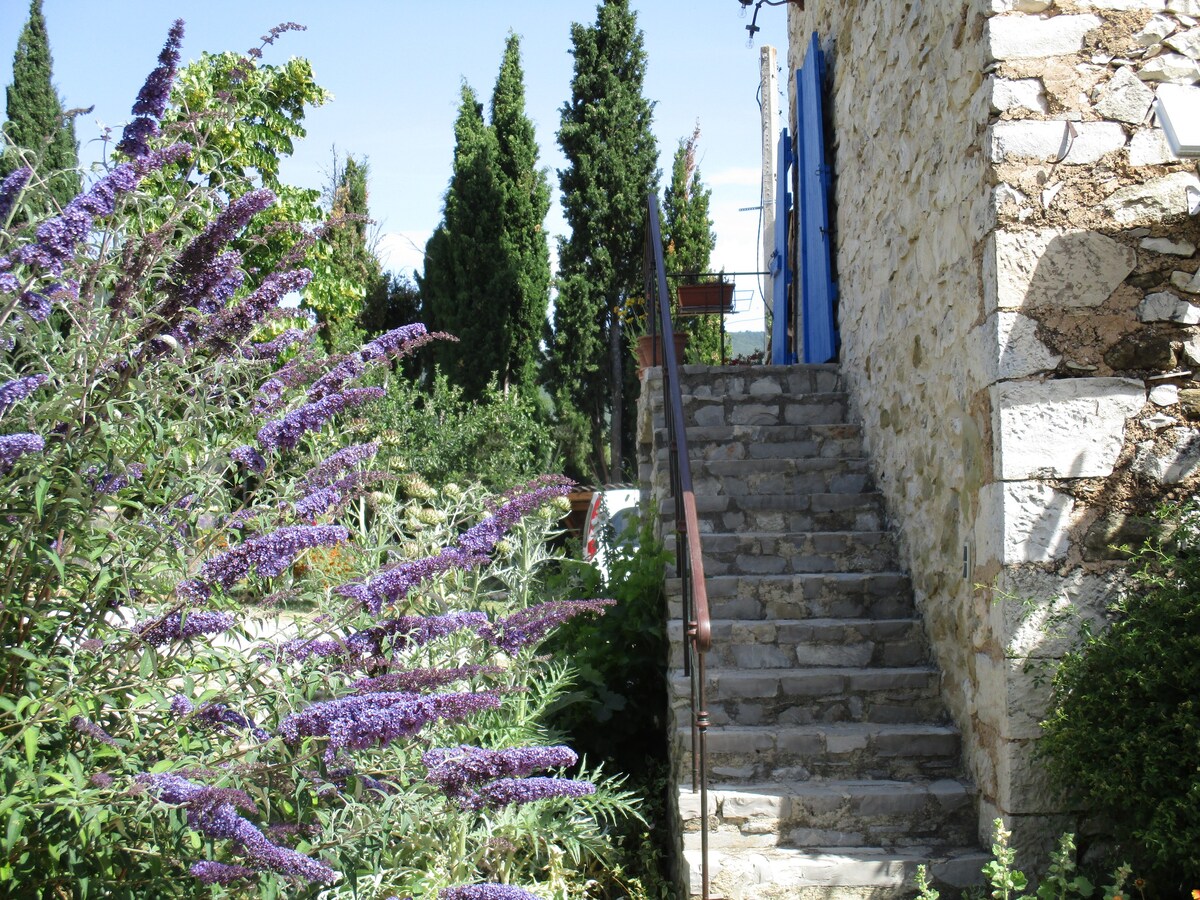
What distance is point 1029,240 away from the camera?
3.41 meters

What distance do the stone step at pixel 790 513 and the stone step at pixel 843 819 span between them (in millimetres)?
1554

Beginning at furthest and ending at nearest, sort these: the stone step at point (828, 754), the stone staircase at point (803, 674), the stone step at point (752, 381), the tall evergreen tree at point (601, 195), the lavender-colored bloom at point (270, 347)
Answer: the tall evergreen tree at point (601, 195) < the stone step at point (752, 381) < the stone step at point (828, 754) < the stone staircase at point (803, 674) < the lavender-colored bloom at point (270, 347)

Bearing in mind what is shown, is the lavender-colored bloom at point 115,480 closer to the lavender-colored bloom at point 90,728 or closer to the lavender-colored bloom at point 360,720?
the lavender-colored bloom at point 90,728

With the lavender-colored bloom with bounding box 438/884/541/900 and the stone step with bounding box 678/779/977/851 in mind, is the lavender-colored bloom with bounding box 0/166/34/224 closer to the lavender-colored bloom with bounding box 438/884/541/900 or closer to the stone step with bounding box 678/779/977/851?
the lavender-colored bloom with bounding box 438/884/541/900

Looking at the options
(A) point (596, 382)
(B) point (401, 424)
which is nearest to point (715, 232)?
(A) point (596, 382)

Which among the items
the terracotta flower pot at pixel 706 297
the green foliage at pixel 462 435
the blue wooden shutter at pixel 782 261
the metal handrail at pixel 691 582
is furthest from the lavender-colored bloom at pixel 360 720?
the green foliage at pixel 462 435

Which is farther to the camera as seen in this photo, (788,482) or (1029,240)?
(788,482)

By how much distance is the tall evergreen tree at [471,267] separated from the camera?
14.9 m

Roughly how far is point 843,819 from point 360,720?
7.18 ft

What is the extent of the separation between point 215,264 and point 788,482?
3.53 meters

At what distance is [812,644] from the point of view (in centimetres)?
435

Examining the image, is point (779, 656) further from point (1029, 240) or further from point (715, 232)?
point (715, 232)

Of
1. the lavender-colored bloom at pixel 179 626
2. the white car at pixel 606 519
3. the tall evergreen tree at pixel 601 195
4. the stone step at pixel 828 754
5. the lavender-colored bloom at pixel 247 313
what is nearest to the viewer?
the lavender-colored bloom at pixel 179 626

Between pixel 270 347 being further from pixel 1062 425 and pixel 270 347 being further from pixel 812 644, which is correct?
pixel 812 644
